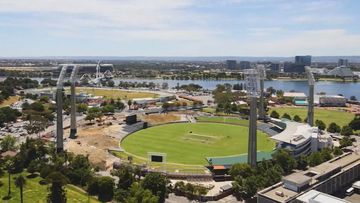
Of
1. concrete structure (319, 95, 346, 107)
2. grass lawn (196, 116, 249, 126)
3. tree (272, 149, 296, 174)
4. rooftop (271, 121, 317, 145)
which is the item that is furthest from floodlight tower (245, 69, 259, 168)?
concrete structure (319, 95, 346, 107)

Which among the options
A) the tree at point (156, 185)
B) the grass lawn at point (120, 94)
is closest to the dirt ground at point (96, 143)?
the tree at point (156, 185)

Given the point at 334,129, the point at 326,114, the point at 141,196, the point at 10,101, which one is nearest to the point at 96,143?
the point at 141,196

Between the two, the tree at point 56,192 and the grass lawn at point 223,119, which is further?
the grass lawn at point 223,119

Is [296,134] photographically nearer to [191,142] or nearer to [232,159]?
[232,159]

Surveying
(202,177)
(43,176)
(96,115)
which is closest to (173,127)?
(96,115)

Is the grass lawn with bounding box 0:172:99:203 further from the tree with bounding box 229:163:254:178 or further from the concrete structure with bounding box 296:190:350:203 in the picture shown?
the concrete structure with bounding box 296:190:350:203

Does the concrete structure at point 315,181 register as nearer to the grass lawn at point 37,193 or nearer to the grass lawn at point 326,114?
the grass lawn at point 37,193
